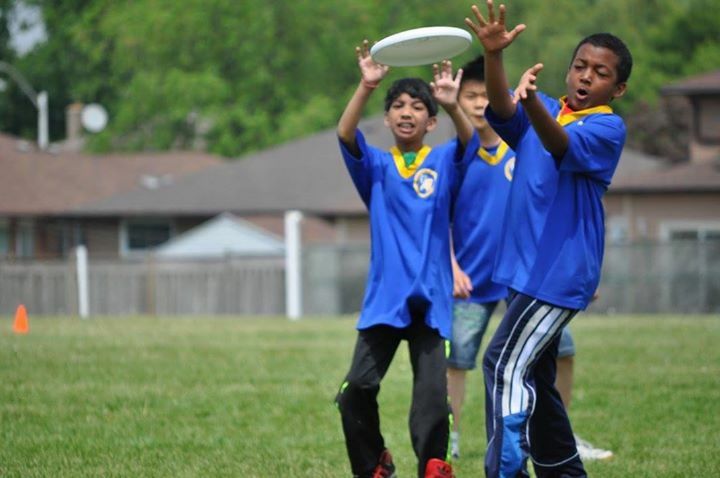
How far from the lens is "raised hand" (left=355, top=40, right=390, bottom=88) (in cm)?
660

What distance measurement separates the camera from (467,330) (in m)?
7.89

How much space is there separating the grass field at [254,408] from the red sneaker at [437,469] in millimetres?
918

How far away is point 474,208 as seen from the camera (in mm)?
7605

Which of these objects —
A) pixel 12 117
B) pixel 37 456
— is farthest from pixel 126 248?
pixel 37 456

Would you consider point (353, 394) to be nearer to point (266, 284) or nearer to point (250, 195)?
point (266, 284)

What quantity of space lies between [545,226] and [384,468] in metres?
1.77

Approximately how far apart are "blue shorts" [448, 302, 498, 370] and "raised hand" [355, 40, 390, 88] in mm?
1744

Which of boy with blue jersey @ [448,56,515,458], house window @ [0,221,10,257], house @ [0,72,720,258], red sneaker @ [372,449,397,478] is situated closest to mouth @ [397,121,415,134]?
boy with blue jersey @ [448,56,515,458]

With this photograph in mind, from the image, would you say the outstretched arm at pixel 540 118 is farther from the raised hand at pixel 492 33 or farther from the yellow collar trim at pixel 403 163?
the yellow collar trim at pixel 403 163

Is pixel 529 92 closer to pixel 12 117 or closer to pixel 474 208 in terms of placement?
pixel 474 208

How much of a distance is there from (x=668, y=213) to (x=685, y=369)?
77.0 feet

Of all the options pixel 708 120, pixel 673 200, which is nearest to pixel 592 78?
pixel 673 200

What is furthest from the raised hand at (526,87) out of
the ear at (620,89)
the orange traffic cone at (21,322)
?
the orange traffic cone at (21,322)

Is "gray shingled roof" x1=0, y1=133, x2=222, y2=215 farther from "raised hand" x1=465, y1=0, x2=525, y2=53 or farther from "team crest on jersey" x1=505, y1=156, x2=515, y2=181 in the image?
"raised hand" x1=465, y1=0, x2=525, y2=53
